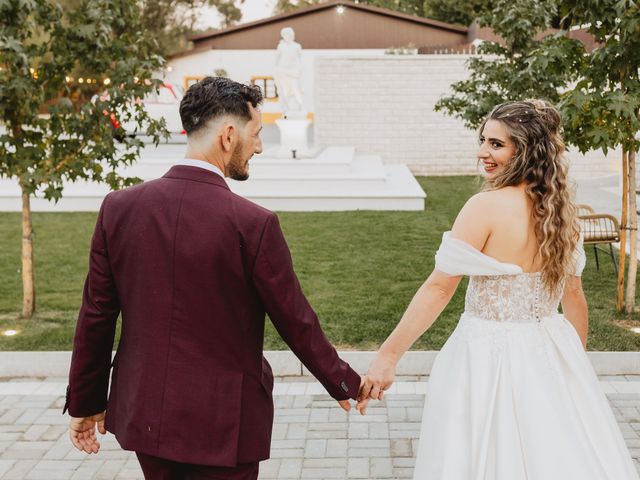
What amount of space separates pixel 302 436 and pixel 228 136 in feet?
9.48

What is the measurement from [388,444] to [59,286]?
17.4 feet

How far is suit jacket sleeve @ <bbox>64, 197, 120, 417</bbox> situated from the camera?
8.15ft

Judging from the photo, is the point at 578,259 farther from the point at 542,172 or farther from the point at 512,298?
the point at 542,172

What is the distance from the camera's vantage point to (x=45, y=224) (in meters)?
13.0

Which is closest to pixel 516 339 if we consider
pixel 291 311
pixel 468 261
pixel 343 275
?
pixel 468 261

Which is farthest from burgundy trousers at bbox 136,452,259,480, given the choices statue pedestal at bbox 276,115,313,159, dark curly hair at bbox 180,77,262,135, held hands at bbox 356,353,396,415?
statue pedestal at bbox 276,115,313,159

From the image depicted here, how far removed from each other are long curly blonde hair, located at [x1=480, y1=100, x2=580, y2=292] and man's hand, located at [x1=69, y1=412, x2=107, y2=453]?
1727 mm

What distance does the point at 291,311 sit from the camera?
8.04 ft

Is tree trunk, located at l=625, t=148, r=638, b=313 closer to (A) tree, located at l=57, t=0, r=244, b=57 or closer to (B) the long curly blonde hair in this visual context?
(B) the long curly blonde hair

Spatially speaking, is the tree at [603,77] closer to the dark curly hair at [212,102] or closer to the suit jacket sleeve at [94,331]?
the dark curly hair at [212,102]

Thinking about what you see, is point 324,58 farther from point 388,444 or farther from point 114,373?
point 114,373

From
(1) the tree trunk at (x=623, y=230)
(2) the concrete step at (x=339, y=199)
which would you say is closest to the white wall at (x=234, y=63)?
(2) the concrete step at (x=339, y=199)

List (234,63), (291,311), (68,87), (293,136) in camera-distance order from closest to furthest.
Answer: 1. (291,311)
2. (68,87)
3. (293,136)
4. (234,63)

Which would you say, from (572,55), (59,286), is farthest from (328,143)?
(572,55)
